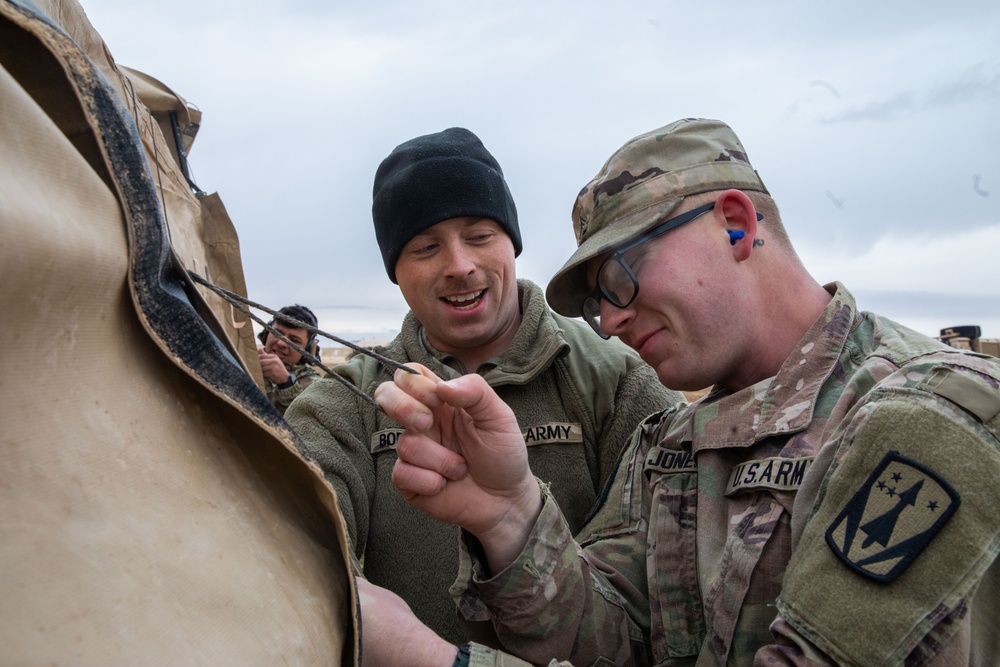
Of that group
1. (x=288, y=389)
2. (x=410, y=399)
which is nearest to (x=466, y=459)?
(x=410, y=399)

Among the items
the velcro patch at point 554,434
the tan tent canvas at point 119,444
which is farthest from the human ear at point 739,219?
the tan tent canvas at point 119,444

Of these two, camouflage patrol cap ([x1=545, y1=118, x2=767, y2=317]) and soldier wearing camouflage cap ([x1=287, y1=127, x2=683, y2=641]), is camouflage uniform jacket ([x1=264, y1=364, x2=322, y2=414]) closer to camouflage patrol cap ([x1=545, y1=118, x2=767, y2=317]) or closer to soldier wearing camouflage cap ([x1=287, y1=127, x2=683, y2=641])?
soldier wearing camouflage cap ([x1=287, y1=127, x2=683, y2=641])

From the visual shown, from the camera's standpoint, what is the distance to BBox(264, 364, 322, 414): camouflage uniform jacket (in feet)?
19.2

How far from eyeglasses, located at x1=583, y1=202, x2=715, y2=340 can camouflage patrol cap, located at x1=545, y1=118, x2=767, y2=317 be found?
21mm

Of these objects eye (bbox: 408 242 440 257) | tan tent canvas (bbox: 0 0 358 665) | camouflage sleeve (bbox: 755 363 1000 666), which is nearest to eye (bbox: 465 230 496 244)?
eye (bbox: 408 242 440 257)

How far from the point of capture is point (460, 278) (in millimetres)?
2414

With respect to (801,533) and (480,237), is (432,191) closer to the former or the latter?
(480,237)

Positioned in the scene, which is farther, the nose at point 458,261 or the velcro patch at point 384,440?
the velcro patch at point 384,440

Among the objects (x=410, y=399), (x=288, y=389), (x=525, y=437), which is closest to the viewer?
(x=410, y=399)

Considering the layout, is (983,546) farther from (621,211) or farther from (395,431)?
(395,431)

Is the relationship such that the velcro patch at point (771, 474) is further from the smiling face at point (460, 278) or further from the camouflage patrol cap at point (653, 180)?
the smiling face at point (460, 278)

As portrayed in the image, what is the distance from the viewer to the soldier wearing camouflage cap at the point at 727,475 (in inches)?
50.6

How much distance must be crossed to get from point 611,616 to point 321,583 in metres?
1.16

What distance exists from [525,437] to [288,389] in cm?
389
